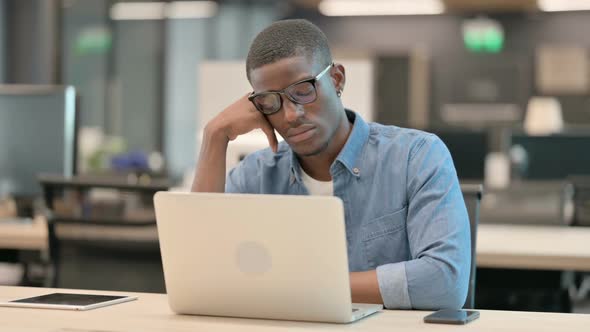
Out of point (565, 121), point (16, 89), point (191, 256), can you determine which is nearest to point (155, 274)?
point (191, 256)

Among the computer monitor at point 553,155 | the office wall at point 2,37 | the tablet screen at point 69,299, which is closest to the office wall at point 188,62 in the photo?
the office wall at point 2,37

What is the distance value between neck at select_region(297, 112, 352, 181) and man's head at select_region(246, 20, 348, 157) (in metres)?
0.06

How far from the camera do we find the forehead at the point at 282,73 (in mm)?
2061

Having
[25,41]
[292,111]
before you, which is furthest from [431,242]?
[25,41]

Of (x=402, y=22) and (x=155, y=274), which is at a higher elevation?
(x=402, y=22)

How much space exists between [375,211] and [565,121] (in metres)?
9.30

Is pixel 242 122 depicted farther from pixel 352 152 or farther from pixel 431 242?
pixel 431 242

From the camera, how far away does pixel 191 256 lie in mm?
1721

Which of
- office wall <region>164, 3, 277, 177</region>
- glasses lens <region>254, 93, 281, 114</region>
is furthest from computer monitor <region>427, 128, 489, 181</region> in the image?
office wall <region>164, 3, 277, 177</region>

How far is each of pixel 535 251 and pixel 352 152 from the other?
1173 millimetres

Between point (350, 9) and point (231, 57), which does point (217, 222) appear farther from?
point (350, 9)

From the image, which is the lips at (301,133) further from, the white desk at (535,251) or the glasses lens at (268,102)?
the white desk at (535,251)

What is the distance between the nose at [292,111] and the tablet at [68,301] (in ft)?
1.59

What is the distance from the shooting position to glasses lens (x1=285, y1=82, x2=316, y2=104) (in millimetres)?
2066
